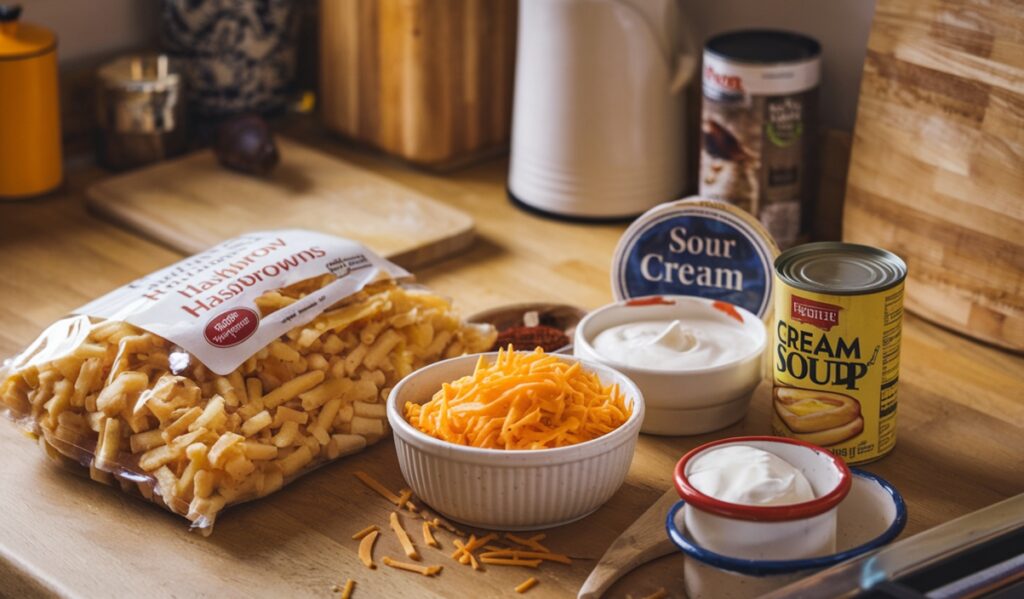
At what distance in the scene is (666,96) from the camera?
171 cm

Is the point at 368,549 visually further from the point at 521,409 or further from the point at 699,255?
the point at 699,255

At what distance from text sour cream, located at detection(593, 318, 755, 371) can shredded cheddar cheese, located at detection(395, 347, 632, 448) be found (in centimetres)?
10

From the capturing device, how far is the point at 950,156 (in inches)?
56.6

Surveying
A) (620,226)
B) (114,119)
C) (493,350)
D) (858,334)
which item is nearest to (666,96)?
(620,226)

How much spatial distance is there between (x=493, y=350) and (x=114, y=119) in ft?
2.61

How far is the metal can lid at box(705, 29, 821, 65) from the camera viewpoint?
1.55 m

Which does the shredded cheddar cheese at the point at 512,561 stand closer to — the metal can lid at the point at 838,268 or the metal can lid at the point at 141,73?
the metal can lid at the point at 838,268

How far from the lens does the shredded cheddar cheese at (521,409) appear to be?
110 centimetres

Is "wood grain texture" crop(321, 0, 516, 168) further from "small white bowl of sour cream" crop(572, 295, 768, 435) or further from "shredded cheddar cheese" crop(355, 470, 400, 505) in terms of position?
"shredded cheddar cheese" crop(355, 470, 400, 505)

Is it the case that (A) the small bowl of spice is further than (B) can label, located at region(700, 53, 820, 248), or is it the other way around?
(B) can label, located at region(700, 53, 820, 248)

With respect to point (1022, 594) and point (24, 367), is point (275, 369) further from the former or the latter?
point (1022, 594)

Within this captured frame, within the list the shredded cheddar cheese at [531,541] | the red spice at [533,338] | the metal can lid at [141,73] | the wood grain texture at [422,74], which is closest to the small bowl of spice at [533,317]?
the red spice at [533,338]

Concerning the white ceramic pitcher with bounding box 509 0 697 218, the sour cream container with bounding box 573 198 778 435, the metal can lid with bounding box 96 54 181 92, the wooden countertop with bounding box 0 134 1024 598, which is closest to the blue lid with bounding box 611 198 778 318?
the sour cream container with bounding box 573 198 778 435

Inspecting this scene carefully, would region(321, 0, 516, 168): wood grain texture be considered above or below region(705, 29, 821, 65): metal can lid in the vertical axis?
below
